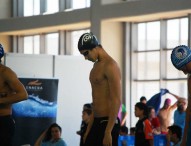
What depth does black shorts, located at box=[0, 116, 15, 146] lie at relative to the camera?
6.42m

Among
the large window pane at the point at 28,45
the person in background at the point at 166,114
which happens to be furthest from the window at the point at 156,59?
the large window pane at the point at 28,45

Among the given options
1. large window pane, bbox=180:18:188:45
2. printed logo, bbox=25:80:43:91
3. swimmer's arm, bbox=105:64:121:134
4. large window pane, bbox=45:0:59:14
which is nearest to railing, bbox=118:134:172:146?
printed logo, bbox=25:80:43:91

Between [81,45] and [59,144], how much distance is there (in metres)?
4.76

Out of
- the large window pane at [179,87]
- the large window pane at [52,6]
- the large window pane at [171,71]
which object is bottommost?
the large window pane at [179,87]

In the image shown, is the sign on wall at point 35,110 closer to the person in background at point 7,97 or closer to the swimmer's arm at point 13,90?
the person in background at point 7,97

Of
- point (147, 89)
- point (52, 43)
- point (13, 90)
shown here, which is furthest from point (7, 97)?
point (52, 43)

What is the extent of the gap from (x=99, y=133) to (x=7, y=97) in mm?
1000

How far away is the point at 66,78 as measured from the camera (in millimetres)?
14383

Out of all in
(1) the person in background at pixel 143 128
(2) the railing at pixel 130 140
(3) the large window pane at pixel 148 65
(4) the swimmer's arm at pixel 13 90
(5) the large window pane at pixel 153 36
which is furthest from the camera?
(3) the large window pane at pixel 148 65

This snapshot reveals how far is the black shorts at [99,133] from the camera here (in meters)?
6.08

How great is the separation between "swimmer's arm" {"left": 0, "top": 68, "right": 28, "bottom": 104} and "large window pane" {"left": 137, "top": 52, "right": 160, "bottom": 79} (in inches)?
449

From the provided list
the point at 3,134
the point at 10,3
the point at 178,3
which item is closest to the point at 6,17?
the point at 10,3

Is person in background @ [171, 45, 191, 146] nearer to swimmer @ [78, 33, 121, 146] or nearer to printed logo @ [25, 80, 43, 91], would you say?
swimmer @ [78, 33, 121, 146]

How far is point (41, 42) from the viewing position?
859 inches
